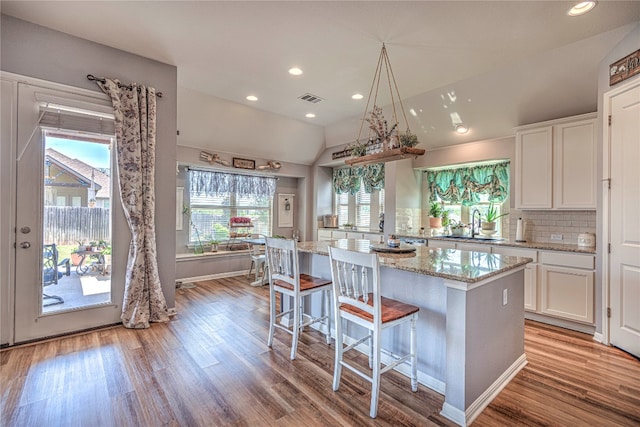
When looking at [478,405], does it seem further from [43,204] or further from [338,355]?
[43,204]

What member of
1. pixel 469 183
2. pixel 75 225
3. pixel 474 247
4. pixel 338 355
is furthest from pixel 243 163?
pixel 338 355

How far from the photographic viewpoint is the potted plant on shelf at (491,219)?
467 centimetres

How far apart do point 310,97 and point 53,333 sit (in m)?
4.13

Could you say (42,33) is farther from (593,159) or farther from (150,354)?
(593,159)

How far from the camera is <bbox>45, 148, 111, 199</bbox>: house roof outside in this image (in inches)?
118

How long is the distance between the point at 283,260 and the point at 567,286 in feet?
A: 10.6

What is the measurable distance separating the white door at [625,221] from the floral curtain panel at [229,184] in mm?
5534

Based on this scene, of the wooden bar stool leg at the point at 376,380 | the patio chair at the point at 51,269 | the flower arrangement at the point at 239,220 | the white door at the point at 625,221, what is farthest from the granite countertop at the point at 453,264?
the flower arrangement at the point at 239,220

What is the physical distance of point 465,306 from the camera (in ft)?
6.12

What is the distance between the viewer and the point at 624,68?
9.22 feet

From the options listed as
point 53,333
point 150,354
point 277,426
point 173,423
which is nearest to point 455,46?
point 277,426

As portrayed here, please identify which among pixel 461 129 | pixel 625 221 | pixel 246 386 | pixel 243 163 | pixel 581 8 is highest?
pixel 581 8

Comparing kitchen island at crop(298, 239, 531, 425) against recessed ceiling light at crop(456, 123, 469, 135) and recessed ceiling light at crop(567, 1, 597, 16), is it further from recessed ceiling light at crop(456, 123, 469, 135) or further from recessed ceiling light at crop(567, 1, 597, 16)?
recessed ceiling light at crop(456, 123, 469, 135)

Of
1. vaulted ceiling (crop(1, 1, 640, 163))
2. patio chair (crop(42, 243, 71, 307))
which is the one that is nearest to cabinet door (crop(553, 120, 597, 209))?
vaulted ceiling (crop(1, 1, 640, 163))
